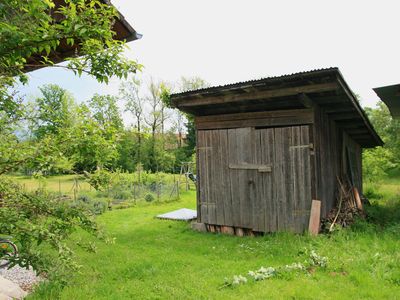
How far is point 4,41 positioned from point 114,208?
11.4 meters

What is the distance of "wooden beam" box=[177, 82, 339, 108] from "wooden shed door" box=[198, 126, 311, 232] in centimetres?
72

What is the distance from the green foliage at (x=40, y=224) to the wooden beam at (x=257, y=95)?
15.5 ft

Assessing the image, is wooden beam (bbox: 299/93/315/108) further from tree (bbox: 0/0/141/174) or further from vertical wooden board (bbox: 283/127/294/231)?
tree (bbox: 0/0/141/174)

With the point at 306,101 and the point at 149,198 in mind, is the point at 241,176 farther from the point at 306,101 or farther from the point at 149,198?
the point at 149,198

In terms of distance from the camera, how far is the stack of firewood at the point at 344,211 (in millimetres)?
6211

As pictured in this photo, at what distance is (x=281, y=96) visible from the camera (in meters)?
6.04

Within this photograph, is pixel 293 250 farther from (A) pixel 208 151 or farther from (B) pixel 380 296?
(A) pixel 208 151

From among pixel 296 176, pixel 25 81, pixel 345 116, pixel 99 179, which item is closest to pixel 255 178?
pixel 296 176

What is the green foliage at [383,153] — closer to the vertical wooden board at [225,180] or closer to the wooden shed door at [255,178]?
the wooden shed door at [255,178]

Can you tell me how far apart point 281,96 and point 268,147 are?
1103 mm

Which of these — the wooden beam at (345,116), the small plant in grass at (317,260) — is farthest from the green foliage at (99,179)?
the wooden beam at (345,116)

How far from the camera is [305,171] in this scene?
19.8ft

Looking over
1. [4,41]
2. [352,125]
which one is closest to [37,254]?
[4,41]

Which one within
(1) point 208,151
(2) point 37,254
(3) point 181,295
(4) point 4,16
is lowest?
(3) point 181,295
